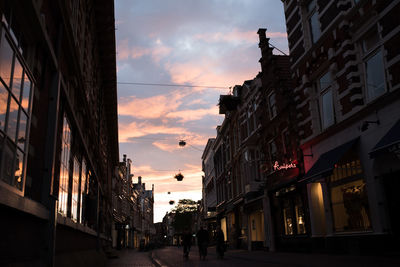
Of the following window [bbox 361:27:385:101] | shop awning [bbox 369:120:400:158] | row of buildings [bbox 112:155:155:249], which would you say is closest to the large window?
shop awning [bbox 369:120:400:158]

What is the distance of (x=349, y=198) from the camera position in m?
14.6

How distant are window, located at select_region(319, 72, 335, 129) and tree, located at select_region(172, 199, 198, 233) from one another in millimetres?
75714

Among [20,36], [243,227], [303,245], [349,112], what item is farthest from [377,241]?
[243,227]

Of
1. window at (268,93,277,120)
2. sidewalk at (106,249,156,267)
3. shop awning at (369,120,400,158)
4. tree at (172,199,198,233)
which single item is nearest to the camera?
shop awning at (369,120,400,158)

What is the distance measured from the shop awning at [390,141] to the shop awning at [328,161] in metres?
2.47

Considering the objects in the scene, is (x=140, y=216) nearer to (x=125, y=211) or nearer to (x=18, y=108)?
(x=125, y=211)

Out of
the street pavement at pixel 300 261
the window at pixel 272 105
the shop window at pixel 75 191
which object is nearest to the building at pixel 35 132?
the shop window at pixel 75 191

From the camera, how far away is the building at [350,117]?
12.0 metres

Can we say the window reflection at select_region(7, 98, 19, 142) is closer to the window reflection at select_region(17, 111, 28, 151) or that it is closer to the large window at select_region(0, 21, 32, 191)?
the large window at select_region(0, 21, 32, 191)

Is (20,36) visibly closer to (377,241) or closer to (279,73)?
(377,241)

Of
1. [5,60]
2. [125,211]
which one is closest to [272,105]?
[5,60]

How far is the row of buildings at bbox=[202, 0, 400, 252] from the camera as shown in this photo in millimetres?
12234

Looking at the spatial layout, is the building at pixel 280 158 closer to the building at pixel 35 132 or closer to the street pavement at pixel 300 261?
the street pavement at pixel 300 261

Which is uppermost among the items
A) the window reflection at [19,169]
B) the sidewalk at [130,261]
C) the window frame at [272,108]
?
the window frame at [272,108]
